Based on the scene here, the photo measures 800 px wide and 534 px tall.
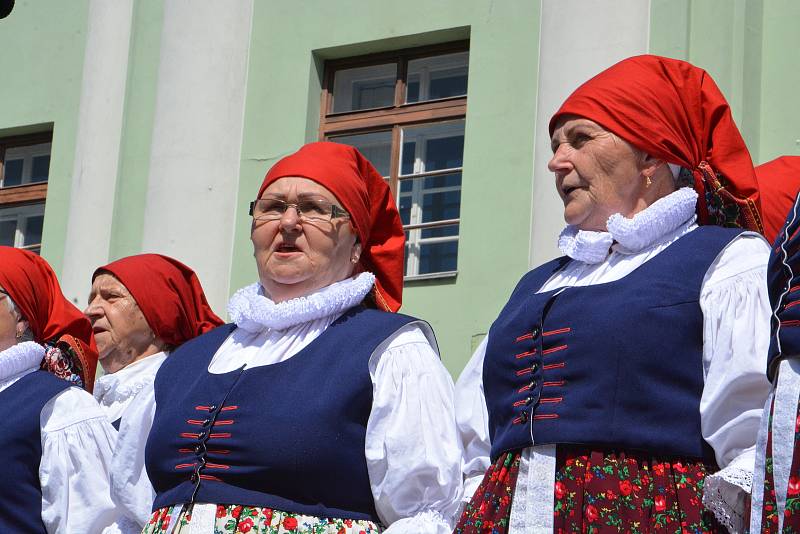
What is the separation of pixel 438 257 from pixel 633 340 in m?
4.93

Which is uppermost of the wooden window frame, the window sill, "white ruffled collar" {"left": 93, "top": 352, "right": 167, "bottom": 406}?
the wooden window frame

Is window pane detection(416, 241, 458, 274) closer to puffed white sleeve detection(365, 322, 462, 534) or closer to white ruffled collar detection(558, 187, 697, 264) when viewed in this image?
puffed white sleeve detection(365, 322, 462, 534)

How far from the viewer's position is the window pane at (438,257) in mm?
8930

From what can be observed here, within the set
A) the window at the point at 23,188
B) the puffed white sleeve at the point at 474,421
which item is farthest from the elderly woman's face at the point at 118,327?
the window at the point at 23,188

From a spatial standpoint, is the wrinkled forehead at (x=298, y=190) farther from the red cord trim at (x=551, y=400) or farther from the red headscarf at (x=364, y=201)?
the red cord trim at (x=551, y=400)

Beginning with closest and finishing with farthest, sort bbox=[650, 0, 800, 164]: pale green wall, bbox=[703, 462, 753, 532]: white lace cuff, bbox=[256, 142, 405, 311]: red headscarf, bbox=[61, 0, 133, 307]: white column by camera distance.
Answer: bbox=[703, 462, 753, 532]: white lace cuff → bbox=[256, 142, 405, 311]: red headscarf → bbox=[650, 0, 800, 164]: pale green wall → bbox=[61, 0, 133, 307]: white column

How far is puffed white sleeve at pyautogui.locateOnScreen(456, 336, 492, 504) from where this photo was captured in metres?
4.58

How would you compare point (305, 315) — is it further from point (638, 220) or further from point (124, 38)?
point (124, 38)

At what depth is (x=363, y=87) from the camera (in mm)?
9617

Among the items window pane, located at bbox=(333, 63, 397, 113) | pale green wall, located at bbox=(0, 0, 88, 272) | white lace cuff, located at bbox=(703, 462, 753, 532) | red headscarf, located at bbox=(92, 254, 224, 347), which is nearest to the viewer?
white lace cuff, located at bbox=(703, 462, 753, 532)

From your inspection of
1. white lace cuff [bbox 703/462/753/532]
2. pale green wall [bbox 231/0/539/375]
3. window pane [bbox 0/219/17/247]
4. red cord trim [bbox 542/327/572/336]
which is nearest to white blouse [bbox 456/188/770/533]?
white lace cuff [bbox 703/462/753/532]

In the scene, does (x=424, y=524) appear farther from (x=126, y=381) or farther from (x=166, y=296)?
(x=166, y=296)

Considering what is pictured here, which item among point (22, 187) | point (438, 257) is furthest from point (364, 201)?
point (22, 187)

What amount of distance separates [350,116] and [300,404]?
16.7 ft
